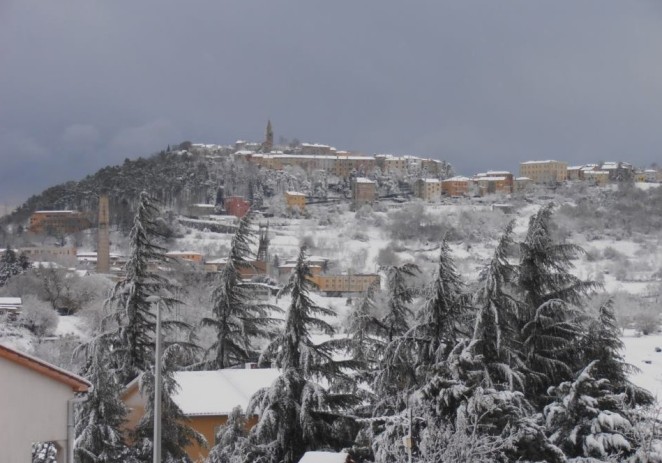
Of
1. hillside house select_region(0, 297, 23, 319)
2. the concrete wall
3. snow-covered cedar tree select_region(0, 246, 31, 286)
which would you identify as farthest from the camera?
snow-covered cedar tree select_region(0, 246, 31, 286)

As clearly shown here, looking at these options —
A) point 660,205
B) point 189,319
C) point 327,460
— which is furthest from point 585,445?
point 660,205

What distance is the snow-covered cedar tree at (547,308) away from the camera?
639 inches

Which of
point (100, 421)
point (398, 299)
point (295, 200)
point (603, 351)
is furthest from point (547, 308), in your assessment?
point (295, 200)

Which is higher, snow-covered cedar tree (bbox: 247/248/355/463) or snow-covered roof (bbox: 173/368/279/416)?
snow-covered cedar tree (bbox: 247/248/355/463)

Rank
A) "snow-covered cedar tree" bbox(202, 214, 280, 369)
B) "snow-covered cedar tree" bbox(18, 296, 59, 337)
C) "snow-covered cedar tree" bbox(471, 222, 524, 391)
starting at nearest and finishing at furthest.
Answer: "snow-covered cedar tree" bbox(471, 222, 524, 391) < "snow-covered cedar tree" bbox(202, 214, 280, 369) < "snow-covered cedar tree" bbox(18, 296, 59, 337)

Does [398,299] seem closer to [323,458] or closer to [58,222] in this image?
[323,458]

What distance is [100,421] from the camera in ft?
50.2

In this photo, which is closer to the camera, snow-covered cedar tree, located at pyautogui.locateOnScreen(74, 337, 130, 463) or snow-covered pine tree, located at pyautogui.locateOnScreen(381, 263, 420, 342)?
snow-covered cedar tree, located at pyautogui.locateOnScreen(74, 337, 130, 463)

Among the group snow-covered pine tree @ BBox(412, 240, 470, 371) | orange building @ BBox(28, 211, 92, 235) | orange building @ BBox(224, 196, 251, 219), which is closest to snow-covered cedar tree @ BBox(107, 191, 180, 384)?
snow-covered pine tree @ BBox(412, 240, 470, 371)

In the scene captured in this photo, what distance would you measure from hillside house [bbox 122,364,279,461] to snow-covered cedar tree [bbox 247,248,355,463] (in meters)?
3.98

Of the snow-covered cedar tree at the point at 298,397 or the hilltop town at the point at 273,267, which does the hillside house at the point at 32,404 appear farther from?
the snow-covered cedar tree at the point at 298,397

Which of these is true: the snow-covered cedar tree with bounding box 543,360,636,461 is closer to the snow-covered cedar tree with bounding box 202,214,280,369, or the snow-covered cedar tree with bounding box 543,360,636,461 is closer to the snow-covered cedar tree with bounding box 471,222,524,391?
the snow-covered cedar tree with bounding box 471,222,524,391

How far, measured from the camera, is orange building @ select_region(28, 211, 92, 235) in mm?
146000

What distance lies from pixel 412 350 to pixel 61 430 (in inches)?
352
